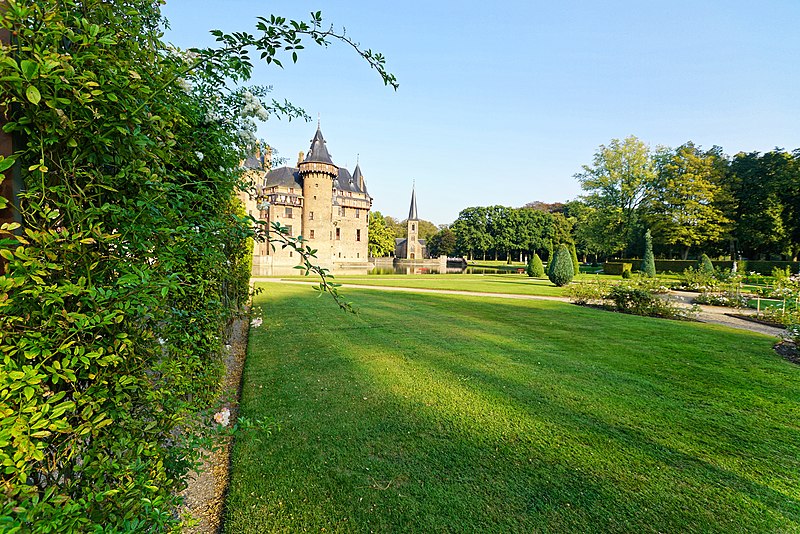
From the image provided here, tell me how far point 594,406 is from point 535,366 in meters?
1.36

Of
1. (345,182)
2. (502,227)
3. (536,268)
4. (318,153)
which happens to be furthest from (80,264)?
(502,227)

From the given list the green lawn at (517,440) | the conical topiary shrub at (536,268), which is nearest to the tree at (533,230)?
the conical topiary shrub at (536,268)

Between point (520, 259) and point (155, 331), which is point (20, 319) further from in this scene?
point (520, 259)

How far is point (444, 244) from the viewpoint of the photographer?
265ft

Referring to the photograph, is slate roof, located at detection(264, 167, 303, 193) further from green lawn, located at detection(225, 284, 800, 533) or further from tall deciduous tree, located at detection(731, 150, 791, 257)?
tall deciduous tree, located at detection(731, 150, 791, 257)

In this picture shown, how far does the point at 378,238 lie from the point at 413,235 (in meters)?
8.40

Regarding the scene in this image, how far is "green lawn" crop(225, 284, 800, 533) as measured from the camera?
237 cm

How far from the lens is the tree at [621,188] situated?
34.8 m

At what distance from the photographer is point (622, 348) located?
6.46 m

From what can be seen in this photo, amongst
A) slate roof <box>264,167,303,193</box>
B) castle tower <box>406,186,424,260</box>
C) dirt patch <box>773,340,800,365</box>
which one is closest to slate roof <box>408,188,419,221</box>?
castle tower <box>406,186,424,260</box>

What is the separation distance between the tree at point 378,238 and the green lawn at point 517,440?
58.8 m

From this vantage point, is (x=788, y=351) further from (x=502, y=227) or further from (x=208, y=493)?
(x=502, y=227)

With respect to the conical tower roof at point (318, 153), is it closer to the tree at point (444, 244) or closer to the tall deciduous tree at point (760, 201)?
the tall deciduous tree at point (760, 201)

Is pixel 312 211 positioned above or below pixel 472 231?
below
